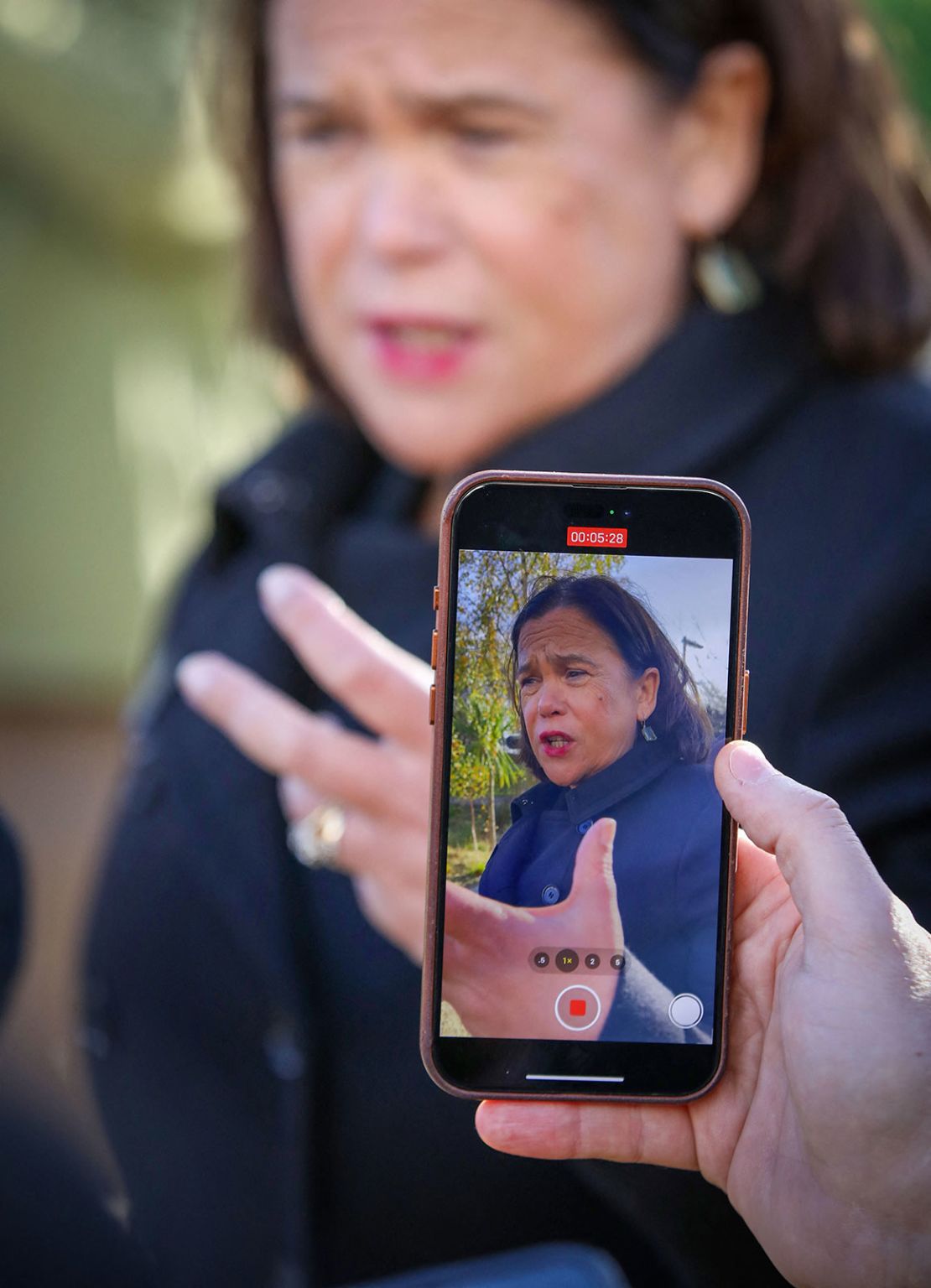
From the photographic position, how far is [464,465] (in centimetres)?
104

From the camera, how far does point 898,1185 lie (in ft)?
1.56

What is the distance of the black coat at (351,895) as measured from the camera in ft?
2.55

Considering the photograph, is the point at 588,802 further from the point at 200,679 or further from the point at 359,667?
the point at 200,679

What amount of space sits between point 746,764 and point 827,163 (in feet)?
2.20

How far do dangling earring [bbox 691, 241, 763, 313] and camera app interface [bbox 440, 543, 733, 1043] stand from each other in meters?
0.53

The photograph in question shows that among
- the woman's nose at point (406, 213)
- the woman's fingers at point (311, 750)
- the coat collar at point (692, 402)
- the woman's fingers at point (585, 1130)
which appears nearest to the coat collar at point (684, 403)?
the coat collar at point (692, 402)

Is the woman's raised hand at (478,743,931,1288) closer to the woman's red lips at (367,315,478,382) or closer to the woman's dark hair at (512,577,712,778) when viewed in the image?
the woman's dark hair at (512,577,712,778)

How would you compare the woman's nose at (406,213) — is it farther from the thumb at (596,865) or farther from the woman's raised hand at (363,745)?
the thumb at (596,865)

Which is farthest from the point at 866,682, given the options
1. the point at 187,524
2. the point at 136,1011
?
the point at 187,524

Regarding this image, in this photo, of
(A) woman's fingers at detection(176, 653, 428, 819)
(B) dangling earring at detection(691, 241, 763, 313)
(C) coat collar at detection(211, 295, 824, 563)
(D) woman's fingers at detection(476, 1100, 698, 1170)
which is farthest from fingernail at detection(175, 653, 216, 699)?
(B) dangling earring at detection(691, 241, 763, 313)

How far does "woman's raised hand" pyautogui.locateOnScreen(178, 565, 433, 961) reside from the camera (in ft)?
2.60

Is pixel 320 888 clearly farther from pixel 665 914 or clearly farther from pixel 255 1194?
pixel 665 914

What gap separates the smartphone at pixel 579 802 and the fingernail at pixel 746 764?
2cm

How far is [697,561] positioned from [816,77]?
1.97 ft
